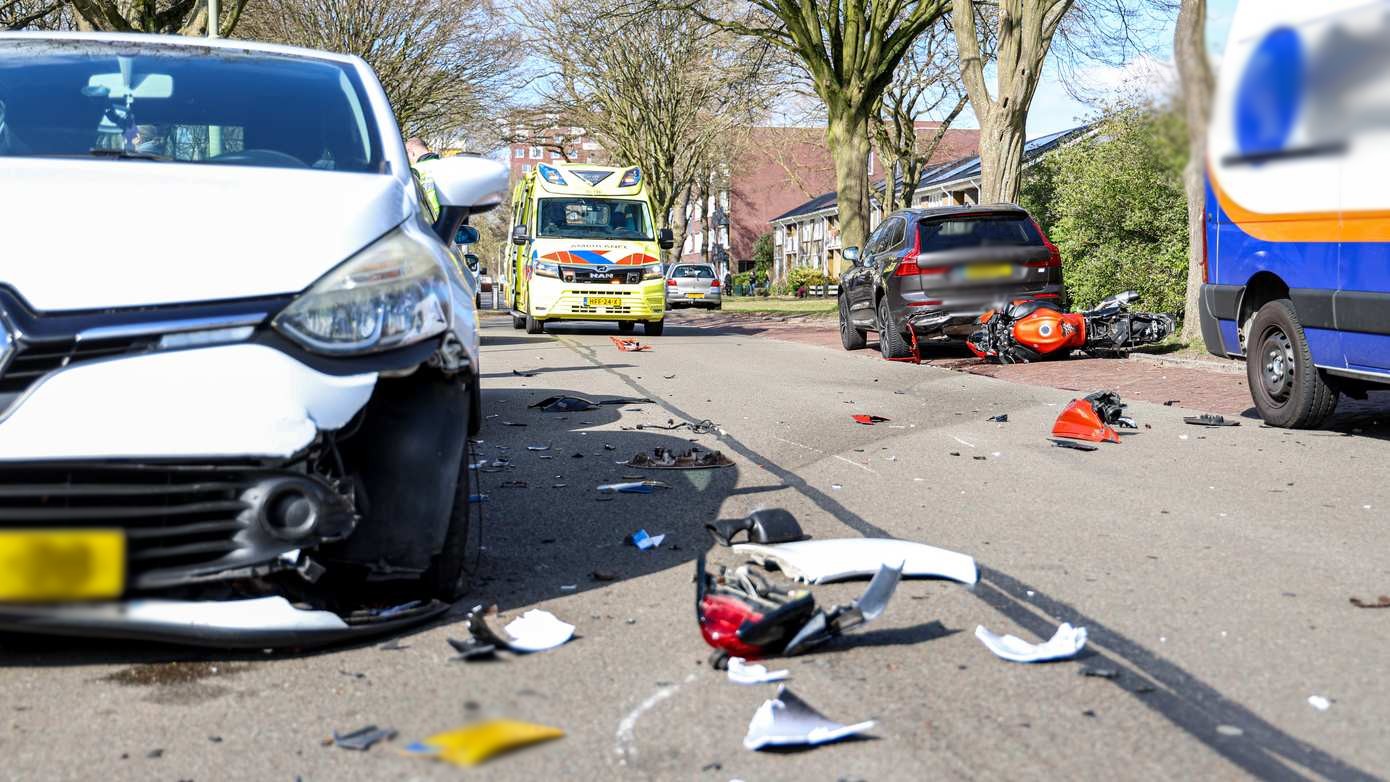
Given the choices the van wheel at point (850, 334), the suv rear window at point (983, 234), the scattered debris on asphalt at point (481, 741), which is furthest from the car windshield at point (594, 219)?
the scattered debris on asphalt at point (481, 741)

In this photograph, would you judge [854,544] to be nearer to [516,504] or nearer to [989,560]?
[989,560]

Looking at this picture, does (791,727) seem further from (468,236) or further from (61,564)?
(468,236)

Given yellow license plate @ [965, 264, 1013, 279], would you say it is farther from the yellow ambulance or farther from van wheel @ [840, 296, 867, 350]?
the yellow ambulance

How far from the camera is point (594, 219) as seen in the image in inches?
938

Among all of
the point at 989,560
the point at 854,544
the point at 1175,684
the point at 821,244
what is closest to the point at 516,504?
the point at 854,544

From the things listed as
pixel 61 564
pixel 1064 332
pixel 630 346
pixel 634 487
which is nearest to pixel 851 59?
pixel 630 346

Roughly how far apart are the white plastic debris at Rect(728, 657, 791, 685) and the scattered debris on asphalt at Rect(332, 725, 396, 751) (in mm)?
926

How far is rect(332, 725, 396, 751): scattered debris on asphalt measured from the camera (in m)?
3.13

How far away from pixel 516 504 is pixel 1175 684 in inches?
136

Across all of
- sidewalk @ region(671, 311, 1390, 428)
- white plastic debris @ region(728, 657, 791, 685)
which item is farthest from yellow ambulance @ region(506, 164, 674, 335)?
white plastic debris @ region(728, 657, 791, 685)

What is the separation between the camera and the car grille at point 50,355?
3309mm

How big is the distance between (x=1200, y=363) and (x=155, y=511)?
42.9 ft

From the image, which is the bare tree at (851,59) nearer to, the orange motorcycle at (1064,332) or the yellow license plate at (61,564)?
the orange motorcycle at (1064,332)

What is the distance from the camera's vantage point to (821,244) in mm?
84688
